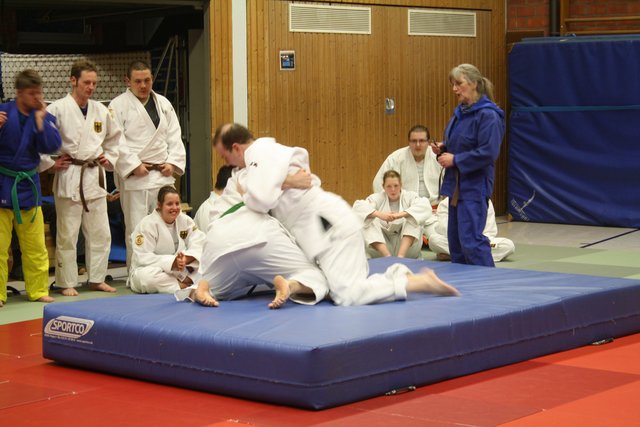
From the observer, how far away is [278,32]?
10.2 m

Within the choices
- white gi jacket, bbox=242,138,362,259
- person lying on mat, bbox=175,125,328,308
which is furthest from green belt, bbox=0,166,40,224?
white gi jacket, bbox=242,138,362,259

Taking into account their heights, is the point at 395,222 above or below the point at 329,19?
below

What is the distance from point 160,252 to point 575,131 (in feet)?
18.6

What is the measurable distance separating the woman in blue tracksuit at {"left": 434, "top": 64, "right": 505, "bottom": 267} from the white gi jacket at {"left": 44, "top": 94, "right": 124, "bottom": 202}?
254 cm

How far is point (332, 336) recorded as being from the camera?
176 inches

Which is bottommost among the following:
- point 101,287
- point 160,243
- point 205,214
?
point 101,287

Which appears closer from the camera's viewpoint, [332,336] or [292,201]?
[332,336]

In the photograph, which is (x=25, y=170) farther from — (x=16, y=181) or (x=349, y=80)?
(x=349, y=80)

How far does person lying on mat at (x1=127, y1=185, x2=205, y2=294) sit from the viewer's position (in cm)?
745

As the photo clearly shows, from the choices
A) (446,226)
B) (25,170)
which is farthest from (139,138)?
(446,226)

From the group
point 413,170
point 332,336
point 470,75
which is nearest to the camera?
point 332,336

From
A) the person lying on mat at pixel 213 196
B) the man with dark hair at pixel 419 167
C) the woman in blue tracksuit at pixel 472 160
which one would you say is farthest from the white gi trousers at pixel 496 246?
the person lying on mat at pixel 213 196

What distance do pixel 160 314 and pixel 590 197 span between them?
24.0 feet

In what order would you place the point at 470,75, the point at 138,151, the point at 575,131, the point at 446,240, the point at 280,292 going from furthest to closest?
the point at 575,131, the point at 446,240, the point at 138,151, the point at 470,75, the point at 280,292
